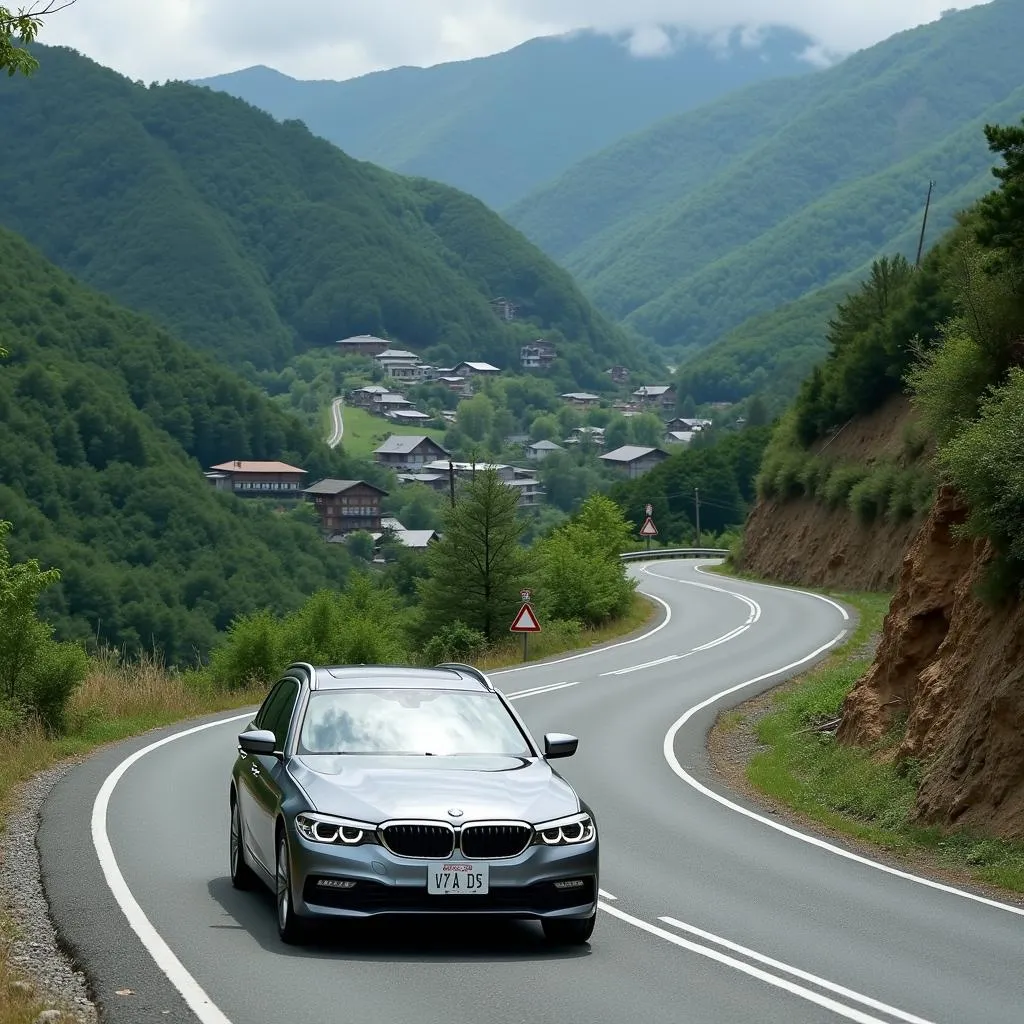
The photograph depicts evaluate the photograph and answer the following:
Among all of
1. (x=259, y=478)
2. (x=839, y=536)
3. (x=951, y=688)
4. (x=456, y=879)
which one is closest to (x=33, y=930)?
(x=456, y=879)

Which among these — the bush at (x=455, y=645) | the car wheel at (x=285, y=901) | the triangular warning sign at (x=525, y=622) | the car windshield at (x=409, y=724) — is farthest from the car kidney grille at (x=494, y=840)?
the bush at (x=455, y=645)

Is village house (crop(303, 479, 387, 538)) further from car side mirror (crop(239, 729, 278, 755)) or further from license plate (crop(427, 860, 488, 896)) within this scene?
license plate (crop(427, 860, 488, 896))

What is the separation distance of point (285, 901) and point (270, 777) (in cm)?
101

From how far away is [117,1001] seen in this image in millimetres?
8016

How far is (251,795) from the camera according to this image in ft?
34.9

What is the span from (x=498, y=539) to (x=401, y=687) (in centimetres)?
3046

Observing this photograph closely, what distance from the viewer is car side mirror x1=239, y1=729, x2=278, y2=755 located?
10133mm

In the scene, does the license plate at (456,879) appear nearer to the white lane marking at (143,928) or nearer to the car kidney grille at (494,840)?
the car kidney grille at (494,840)

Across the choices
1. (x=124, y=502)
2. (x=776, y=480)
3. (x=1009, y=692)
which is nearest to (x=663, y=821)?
(x=1009, y=692)

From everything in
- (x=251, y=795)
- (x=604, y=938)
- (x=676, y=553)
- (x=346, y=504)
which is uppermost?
(x=251, y=795)

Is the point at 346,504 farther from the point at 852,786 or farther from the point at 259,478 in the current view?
the point at 852,786

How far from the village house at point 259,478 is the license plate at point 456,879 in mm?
158212

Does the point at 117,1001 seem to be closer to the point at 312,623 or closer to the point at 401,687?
the point at 401,687

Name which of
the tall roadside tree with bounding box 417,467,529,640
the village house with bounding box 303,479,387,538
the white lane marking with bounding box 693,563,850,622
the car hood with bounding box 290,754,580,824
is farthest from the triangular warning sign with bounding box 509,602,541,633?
the village house with bounding box 303,479,387,538
